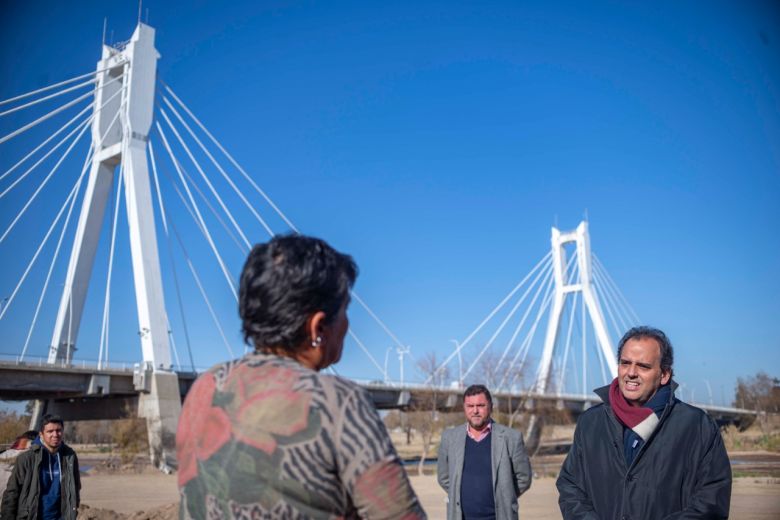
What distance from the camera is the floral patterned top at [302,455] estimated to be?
1.14m

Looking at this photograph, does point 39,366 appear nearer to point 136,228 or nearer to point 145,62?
point 136,228

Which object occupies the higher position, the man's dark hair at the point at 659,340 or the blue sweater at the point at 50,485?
the man's dark hair at the point at 659,340

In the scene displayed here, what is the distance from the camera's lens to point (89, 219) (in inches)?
710

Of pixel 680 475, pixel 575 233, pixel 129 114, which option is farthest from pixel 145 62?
pixel 575 233

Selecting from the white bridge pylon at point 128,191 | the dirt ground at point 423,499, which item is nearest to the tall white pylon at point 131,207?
the white bridge pylon at point 128,191

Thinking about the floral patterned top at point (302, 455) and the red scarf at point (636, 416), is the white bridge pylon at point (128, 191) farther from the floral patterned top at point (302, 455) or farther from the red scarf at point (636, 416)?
the floral patterned top at point (302, 455)

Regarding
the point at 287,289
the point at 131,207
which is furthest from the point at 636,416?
the point at 131,207

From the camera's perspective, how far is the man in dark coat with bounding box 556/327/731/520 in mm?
2619

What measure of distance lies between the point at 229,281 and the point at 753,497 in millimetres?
13650

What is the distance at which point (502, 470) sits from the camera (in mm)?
4227

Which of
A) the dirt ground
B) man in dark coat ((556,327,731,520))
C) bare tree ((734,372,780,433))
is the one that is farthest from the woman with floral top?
bare tree ((734,372,780,433))

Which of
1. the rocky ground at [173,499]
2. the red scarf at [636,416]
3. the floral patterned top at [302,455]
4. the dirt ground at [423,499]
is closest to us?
the floral patterned top at [302,455]

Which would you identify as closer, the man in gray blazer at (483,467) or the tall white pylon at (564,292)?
the man in gray blazer at (483,467)

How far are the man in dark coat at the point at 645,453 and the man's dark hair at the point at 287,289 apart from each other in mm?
1839
